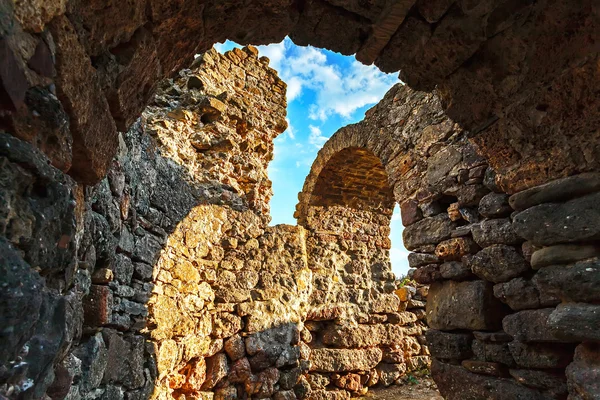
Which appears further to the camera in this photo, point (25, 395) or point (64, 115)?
point (64, 115)

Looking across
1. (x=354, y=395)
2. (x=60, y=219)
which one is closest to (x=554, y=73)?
(x=60, y=219)

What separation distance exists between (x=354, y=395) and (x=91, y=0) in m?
5.12

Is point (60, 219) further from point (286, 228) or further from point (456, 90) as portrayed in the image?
point (286, 228)

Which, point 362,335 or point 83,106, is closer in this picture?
point 83,106

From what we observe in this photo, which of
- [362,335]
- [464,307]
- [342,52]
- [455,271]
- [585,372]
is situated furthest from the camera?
[362,335]

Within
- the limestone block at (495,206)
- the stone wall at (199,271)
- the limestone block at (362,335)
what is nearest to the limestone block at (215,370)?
the stone wall at (199,271)

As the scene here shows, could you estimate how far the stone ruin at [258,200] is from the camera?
85 centimetres

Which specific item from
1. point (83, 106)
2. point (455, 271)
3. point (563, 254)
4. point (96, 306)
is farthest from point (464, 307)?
point (83, 106)

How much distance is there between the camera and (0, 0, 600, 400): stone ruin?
33.3 inches

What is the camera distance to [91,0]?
0.95m

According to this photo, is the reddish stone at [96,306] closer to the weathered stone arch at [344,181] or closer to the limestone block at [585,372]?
the limestone block at [585,372]

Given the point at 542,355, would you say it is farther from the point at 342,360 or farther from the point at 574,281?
the point at 342,360

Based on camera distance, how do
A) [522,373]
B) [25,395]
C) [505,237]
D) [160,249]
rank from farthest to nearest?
[160,249] → [505,237] → [522,373] → [25,395]

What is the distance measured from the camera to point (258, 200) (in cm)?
471
